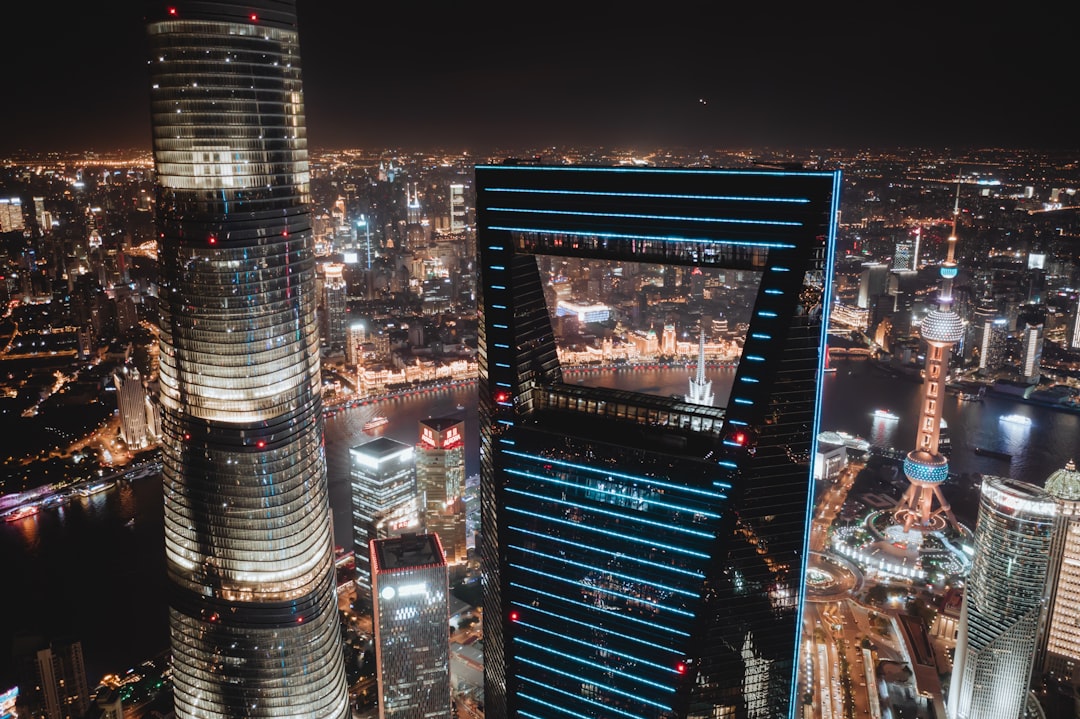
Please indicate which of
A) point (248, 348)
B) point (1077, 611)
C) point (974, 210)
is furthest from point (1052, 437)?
point (248, 348)

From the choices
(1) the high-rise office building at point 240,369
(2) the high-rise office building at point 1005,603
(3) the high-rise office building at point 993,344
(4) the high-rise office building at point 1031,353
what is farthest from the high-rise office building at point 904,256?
(1) the high-rise office building at point 240,369

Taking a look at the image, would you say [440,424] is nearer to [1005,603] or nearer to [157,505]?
[157,505]

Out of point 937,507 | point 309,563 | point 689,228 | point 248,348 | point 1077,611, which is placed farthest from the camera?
point 937,507

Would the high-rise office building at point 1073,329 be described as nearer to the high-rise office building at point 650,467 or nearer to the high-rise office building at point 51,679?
the high-rise office building at point 650,467

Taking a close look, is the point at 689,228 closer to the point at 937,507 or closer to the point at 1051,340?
the point at 937,507

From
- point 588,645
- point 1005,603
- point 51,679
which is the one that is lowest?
point 51,679

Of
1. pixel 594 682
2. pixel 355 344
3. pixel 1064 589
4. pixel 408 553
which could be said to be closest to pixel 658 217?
pixel 594 682
